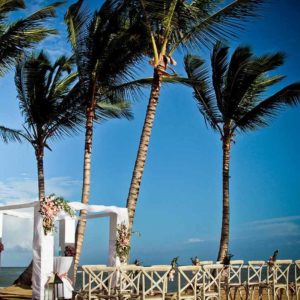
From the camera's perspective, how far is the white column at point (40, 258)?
1265cm

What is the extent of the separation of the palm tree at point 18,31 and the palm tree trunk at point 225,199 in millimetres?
7259

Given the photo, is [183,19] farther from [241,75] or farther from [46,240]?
[46,240]

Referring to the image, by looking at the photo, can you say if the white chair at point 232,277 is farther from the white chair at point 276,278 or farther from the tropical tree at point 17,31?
the tropical tree at point 17,31

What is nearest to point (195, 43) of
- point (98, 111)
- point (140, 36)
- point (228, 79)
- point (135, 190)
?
point (140, 36)

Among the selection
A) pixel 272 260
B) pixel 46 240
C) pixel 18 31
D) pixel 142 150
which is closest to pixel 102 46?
pixel 18 31

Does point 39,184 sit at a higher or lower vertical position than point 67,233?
higher

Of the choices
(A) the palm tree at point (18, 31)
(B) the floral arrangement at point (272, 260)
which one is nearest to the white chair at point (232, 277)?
(B) the floral arrangement at point (272, 260)

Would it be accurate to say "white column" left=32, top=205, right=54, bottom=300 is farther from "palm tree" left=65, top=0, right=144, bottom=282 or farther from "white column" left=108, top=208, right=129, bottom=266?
"palm tree" left=65, top=0, right=144, bottom=282

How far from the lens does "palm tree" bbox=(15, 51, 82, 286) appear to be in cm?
2025

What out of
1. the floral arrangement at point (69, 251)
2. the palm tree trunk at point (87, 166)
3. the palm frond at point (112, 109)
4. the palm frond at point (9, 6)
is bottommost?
the floral arrangement at point (69, 251)

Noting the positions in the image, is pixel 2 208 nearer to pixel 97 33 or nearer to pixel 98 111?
pixel 97 33

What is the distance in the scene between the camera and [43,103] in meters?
20.2

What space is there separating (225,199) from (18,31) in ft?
28.9

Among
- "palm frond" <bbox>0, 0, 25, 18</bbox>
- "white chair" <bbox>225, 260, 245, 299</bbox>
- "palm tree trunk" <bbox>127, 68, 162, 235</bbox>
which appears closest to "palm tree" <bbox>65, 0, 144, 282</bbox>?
"palm tree trunk" <bbox>127, 68, 162, 235</bbox>
